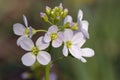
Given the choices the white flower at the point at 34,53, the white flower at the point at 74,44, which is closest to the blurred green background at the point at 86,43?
the white flower at the point at 74,44

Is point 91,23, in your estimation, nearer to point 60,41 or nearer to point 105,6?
point 105,6

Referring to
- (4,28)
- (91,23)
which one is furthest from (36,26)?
(91,23)

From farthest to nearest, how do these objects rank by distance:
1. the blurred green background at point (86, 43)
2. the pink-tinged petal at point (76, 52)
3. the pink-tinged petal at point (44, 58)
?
the blurred green background at point (86, 43) < the pink-tinged petal at point (76, 52) < the pink-tinged petal at point (44, 58)

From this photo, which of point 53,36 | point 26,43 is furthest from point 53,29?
point 26,43

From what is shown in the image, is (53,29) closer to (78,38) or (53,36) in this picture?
(53,36)

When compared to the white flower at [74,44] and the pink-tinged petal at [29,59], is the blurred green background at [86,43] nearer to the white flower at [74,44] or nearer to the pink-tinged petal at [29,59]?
the white flower at [74,44]

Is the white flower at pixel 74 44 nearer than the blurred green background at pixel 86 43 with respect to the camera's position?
Yes

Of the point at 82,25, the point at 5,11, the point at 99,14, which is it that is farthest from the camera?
the point at 5,11

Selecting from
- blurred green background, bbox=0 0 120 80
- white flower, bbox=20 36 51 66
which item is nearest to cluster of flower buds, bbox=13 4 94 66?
white flower, bbox=20 36 51 66
